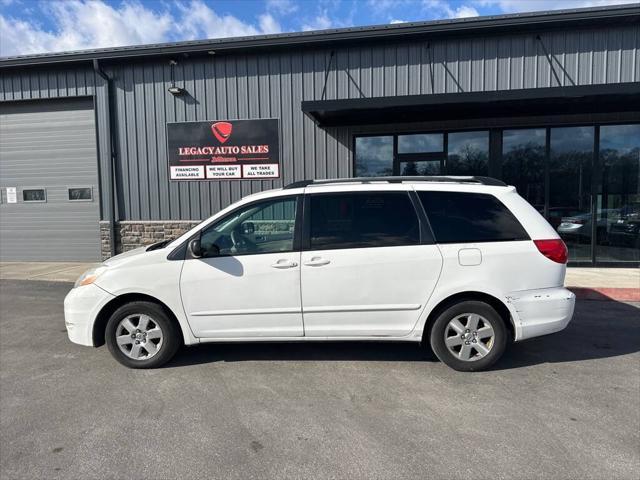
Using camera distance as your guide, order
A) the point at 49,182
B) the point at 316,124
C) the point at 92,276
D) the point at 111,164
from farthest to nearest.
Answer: the point at 49,182
the point at 111,164
the point at 316,124
the point at 92,276

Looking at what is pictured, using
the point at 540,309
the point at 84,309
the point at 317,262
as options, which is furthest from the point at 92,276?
the point at 540,309

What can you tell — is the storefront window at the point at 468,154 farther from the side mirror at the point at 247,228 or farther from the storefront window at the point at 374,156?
the side mirror at the point at 247,228

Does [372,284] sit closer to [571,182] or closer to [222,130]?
[571,182]

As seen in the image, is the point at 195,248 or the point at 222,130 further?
the point at 222,130

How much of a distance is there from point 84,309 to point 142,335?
62cm

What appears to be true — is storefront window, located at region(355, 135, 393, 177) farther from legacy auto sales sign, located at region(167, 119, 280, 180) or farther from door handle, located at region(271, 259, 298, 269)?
door handle, located at region(271, 259, 298, 269)

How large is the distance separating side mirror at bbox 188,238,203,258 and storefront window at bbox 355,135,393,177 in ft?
22.5

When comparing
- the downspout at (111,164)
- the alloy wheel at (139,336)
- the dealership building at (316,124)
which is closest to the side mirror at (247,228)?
A: the alloy wheel at (139,336)

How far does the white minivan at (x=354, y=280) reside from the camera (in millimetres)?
3938

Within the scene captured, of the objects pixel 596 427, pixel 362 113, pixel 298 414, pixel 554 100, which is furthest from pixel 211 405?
pixel 554 100

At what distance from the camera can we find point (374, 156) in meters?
10.3

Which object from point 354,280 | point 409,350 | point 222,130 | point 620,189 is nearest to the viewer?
point 354,280

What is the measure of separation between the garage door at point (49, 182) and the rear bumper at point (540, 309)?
35.7ft

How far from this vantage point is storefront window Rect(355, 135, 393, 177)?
10258 mm
